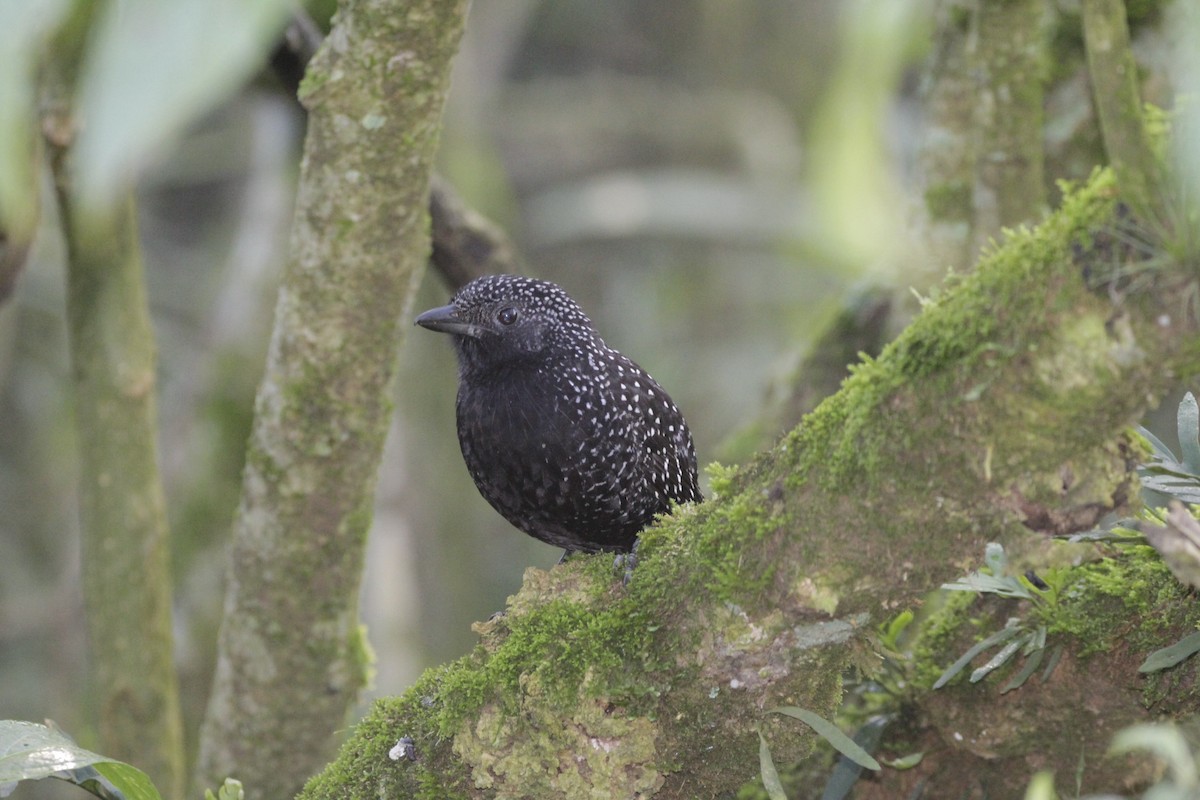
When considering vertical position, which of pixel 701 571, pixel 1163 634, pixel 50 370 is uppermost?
pixel 50 370

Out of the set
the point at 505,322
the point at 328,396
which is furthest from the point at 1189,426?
the point at 505,322

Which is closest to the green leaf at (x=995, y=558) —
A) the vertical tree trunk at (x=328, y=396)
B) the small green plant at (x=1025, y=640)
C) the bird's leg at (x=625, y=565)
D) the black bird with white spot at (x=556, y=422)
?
the small green plant at (x=1025, y=640)

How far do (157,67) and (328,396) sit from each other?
240 centimetres

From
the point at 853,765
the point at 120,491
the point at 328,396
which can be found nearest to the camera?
the point at 853,765

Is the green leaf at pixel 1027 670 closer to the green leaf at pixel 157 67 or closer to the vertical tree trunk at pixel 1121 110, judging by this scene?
the vertical tree trunk at pixel 1121 110

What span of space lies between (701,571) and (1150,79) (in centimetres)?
253

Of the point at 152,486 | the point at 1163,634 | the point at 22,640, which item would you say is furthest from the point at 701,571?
the point at 22,640

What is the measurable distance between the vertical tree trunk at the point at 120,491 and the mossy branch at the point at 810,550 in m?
1.48

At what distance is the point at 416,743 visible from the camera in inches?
97.0

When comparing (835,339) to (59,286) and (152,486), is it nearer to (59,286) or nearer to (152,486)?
(152,486)

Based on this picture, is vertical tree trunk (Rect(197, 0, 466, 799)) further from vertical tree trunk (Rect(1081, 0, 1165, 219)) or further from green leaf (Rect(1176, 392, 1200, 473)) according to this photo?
green leaf (Rect(1176, 392, 1200, 473))

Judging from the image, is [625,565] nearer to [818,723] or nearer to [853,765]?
[818,723]

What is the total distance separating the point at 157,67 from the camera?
0.78 meters

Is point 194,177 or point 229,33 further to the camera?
point 194,177
